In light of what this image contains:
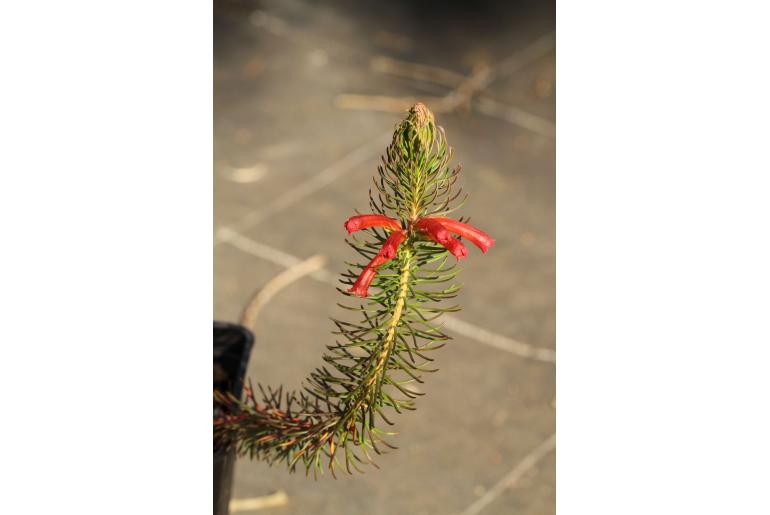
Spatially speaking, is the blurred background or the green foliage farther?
the blurred background

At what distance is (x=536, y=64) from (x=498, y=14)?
0.86 feet

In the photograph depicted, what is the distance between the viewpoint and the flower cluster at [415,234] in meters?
0.58

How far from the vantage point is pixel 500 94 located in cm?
233

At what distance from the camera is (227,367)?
1070 mm

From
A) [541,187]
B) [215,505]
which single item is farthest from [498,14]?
[215,505]

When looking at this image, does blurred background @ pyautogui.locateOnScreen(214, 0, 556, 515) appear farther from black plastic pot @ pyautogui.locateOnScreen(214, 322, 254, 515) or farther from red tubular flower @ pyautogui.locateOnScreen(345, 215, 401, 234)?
red tubular flower @ pyautogui.locateOnScreen(345, 215, 401, 234)

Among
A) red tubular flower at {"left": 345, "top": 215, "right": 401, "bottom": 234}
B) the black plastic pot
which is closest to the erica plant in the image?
red tubular flower at {"left": 345, "top": 215, "right": 401, "bottom": 234}

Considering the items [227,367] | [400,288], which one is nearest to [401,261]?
[400,288]

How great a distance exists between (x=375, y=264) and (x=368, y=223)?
0.10 ft

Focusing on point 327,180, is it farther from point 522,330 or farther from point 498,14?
point 498,14

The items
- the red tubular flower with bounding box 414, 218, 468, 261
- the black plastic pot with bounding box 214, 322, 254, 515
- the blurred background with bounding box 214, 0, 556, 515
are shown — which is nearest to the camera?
the red tubular flower with bounding box 414, 218, 468, 261

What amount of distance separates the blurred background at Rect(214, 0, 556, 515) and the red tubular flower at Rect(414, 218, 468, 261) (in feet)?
2.92

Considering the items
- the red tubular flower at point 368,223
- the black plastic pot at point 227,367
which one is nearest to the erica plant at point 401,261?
the red tubular flower at point 368,223

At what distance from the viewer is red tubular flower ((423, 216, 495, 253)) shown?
0.57 m
